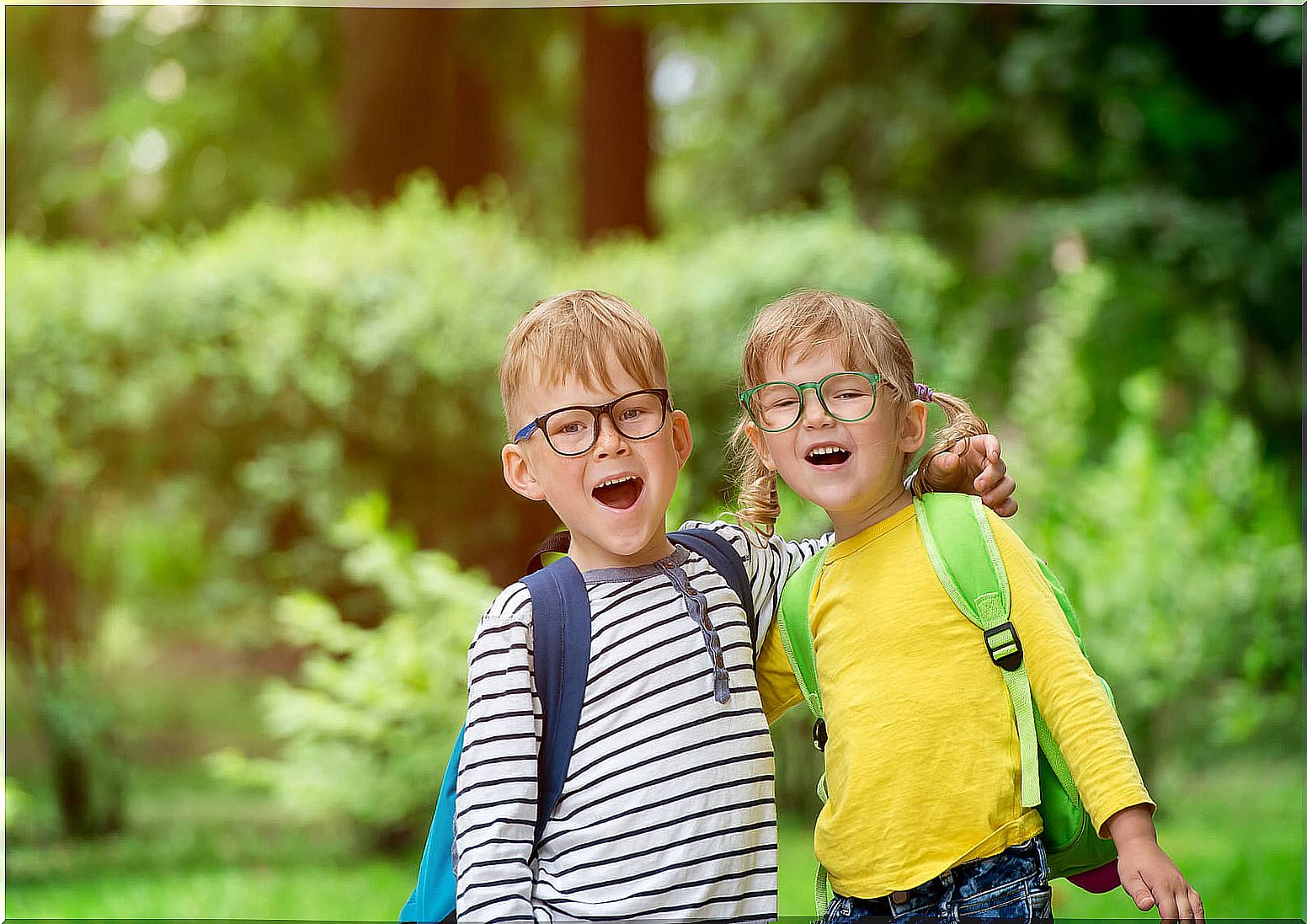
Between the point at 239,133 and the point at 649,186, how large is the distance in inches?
115

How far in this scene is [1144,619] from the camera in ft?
16.0

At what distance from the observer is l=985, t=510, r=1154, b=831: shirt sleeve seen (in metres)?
1.66

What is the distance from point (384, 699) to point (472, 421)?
1.18m

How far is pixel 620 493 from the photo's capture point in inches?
74.1

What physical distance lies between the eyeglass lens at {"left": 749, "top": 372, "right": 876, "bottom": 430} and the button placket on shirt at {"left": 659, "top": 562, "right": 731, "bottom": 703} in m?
0.29

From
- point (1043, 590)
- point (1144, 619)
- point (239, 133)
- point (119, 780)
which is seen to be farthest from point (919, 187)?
point (1043, 590)

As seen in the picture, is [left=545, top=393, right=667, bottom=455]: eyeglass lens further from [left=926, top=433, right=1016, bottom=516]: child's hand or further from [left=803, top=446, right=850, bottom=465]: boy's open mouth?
[left=926, top=433, right=1016, bottom=516]: child's hand

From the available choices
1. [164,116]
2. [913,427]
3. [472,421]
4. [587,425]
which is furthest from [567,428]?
[164,116]

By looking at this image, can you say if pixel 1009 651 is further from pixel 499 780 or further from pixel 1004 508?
pixel 499 780

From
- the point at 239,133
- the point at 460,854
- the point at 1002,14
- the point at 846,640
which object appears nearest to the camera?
the point at 460,854

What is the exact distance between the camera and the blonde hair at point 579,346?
1865mm

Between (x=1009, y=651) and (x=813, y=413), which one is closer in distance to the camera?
(x=1009, y=651)

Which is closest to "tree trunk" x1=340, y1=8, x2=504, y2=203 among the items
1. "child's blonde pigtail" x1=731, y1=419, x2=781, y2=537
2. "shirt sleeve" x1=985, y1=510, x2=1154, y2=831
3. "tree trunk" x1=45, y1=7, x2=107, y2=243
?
"tree trunk" x1=45, y1=7, x2=107, y2=243

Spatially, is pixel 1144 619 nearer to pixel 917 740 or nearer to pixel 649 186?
pixel 917 740
